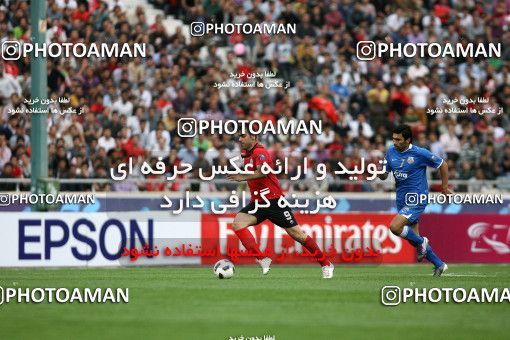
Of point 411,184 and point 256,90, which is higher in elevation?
point 256,90

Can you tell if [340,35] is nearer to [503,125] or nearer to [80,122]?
[503,125]

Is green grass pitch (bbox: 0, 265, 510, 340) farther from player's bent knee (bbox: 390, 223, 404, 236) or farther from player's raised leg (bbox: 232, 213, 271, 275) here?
player's bent knee (bbox: 390, 223, 404, 236)

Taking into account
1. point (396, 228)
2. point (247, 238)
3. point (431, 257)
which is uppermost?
point (396, 228)

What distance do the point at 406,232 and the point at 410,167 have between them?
3.00 ft

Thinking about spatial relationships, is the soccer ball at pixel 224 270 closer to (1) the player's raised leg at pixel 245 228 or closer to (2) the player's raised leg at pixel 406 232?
(1) the player's raised leg at pixel 245 228

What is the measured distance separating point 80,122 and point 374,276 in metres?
7.97

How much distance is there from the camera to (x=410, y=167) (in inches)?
711

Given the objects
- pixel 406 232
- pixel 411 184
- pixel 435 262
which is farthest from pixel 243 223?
pixel 435 262

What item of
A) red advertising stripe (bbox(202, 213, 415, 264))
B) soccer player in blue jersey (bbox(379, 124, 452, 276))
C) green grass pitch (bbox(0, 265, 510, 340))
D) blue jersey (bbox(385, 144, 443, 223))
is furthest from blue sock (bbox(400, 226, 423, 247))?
red advertising stripe (bbox(202, 213, 415, 264))

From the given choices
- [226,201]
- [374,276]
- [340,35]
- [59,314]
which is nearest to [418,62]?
[340,35]

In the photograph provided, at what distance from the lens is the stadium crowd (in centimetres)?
2412

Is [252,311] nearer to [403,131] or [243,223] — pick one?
[243,223]

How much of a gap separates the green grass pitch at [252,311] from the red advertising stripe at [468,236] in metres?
5.47

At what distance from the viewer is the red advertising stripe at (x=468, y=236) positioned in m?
24.3
